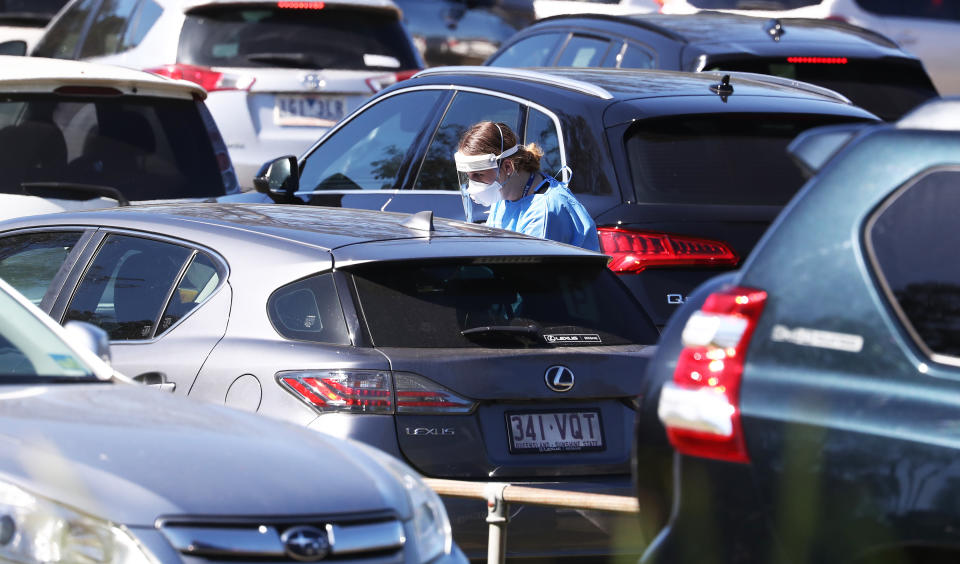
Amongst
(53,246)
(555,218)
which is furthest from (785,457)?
(53,246)

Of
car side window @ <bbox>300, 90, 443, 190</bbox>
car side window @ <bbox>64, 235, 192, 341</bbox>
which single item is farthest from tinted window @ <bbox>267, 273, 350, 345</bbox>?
car side window @ <bbox>300, 90, 443, 190</bbox>

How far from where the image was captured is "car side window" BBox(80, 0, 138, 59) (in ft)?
41.9

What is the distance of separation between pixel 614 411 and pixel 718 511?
1956mm

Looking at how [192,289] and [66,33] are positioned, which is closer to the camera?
[192,289]

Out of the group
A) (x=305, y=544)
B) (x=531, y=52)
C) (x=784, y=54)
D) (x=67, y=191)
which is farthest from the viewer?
(x=531, y=52)

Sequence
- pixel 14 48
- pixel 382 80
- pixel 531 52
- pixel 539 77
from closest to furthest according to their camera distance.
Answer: pixel 539 77 < pixel 531 52 < pixel 382 80 < pixel 14 48

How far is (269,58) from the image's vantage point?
39.7 ft

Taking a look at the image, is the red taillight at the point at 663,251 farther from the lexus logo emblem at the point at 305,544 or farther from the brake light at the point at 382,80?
the brake light at the point at 382,80

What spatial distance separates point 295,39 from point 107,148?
350cm

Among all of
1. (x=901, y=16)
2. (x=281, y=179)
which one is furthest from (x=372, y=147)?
(x=901, y=16)

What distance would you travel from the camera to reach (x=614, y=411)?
5668 mm

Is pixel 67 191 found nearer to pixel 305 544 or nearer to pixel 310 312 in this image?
pixel 310 312

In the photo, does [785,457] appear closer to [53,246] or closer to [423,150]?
[53,246]

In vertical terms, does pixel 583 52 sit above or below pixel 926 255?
below
